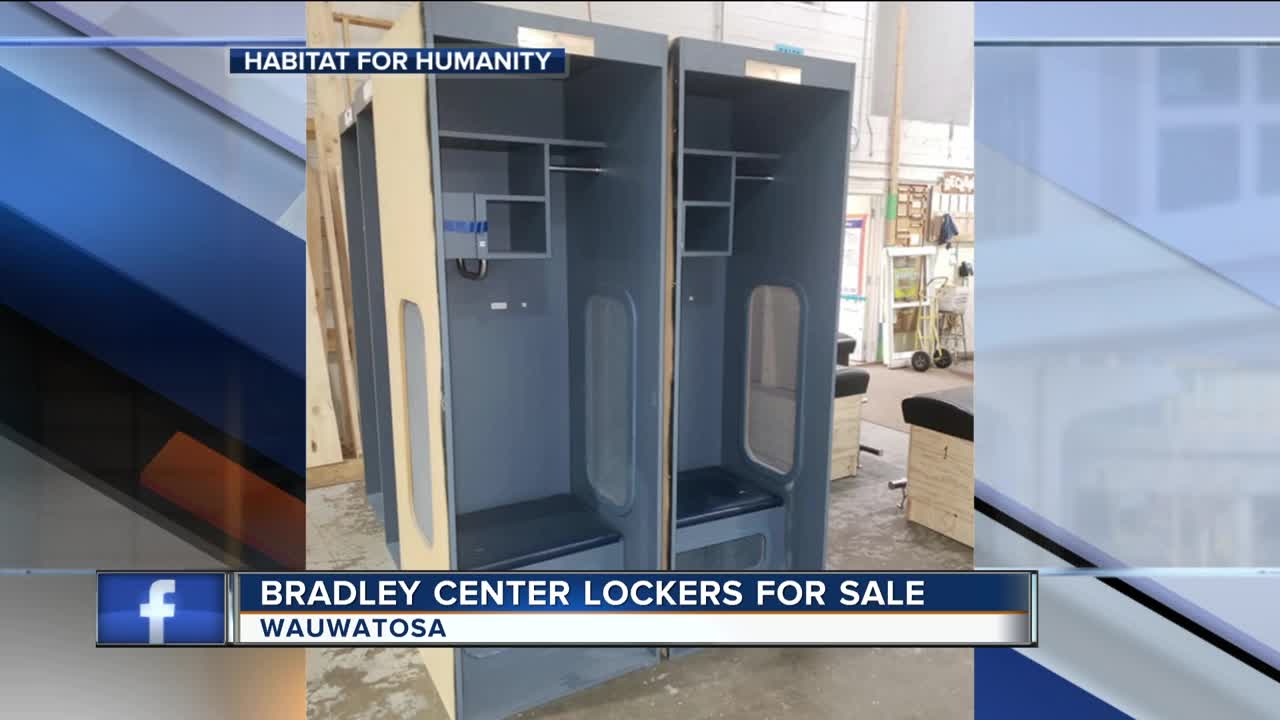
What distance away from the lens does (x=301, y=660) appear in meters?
1.97

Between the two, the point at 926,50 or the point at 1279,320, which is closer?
the point at 1279,320

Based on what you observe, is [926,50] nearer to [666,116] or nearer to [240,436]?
[666,116]

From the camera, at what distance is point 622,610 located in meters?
1.57

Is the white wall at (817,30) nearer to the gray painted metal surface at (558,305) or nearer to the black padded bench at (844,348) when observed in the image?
the black padded bench at (844,348)

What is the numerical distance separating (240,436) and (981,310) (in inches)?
84.3

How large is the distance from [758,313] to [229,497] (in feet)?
6.63

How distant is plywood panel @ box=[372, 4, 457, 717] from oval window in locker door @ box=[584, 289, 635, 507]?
67 cm

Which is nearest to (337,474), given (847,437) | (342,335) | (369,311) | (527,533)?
(342,335)

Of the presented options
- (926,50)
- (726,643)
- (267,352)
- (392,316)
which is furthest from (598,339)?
(926,50)
